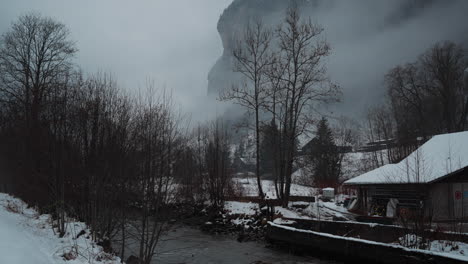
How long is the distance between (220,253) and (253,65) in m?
17.5

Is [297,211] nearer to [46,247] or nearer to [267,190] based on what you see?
[46,247]

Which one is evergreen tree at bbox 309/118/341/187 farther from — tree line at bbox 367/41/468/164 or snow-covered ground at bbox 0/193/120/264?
snow-covered ground at bbox 0/193/120/264

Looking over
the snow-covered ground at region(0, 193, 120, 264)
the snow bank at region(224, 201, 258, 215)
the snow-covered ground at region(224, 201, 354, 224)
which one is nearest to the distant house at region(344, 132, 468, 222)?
the snow-covered ground at region(224, 201, 354, 224)

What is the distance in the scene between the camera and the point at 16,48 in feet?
76.9

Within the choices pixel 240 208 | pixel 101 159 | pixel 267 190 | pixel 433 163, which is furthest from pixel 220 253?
pixel 267 190

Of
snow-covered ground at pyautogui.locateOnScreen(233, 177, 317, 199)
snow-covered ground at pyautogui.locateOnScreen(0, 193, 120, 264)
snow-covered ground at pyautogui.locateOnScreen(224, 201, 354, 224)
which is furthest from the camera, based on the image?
snow-covered ground at pyautogui.locateOnScreen(233, 177, 317, 199)

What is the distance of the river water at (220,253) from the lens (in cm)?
1288

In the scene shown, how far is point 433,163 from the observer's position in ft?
66.7

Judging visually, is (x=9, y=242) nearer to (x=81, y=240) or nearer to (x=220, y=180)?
(x=81, y=240)

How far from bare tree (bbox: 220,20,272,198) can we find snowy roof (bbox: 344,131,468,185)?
9.34m

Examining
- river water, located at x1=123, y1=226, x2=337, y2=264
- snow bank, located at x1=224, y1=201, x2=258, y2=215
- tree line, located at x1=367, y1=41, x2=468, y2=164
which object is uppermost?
tree line, located at x1=367, y1=41, x2=468, y2=164

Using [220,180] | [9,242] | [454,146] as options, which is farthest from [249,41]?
[9,242]

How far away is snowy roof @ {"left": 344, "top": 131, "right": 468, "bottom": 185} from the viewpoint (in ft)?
60.5

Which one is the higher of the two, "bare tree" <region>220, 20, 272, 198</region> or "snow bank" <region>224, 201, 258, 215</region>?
Result: "bare tree" <region>220, 20, 272, 198</region>
